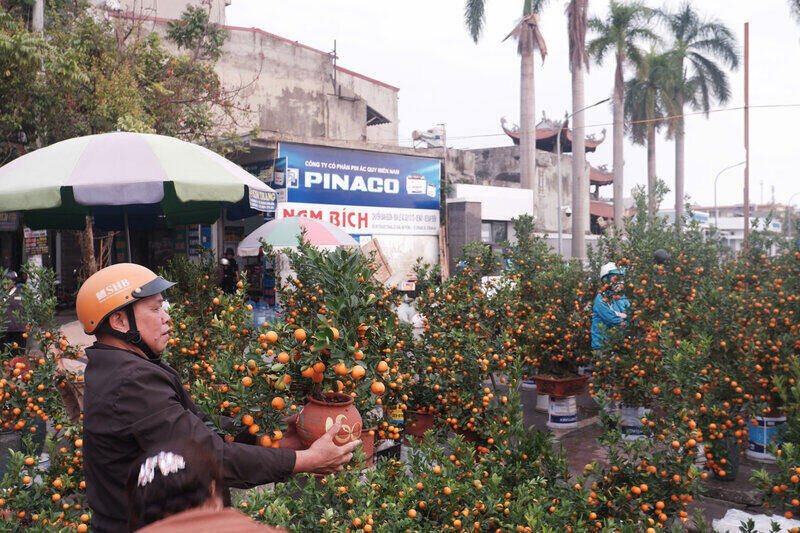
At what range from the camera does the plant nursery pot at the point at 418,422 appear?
5.64 metres

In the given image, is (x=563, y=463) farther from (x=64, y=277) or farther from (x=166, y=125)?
(x=64, y=277)

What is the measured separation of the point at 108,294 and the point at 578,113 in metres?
24.0

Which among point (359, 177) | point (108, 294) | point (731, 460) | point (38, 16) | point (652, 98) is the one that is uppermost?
point (652, 98)

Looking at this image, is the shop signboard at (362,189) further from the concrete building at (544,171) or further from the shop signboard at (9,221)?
the concrete building at (544,171)

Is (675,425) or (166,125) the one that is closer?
(675,425)

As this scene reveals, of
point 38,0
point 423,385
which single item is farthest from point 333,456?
point 38,0

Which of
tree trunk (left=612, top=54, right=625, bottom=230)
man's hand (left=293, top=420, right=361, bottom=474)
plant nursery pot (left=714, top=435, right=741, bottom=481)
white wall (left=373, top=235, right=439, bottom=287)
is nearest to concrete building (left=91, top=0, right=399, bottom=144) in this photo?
white wall (left=373, top=235, right=439, bottom=287)

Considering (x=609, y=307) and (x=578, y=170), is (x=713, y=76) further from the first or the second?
(x=609, y=307)

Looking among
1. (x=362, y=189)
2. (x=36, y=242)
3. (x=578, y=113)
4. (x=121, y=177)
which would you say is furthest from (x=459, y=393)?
(x=578, y=113)

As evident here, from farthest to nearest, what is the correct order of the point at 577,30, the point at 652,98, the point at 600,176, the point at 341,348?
1. the point at 600,176
2. the point at 652,98
3. the point at 577,30
4. the point at 341,348

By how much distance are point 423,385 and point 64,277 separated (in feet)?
48.7

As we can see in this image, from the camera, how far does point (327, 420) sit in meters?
2.51

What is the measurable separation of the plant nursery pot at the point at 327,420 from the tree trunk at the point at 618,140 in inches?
1094

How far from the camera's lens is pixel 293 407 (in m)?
2.78
